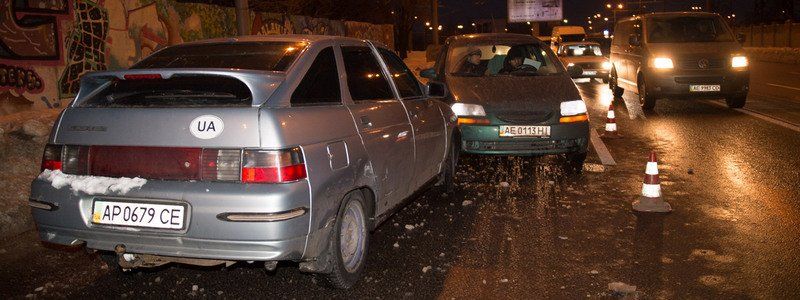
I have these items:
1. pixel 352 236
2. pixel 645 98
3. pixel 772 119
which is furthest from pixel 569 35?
pixel 352 236

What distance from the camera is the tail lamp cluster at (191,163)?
139 inches

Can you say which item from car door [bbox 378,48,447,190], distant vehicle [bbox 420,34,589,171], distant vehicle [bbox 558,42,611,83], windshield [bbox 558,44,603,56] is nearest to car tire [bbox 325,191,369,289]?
car door [bbox 378,48,447,190]

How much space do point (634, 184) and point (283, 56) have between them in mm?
4436

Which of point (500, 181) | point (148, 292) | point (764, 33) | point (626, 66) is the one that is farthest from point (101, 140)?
point (764, 33)

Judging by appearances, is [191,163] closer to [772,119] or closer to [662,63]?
[772,119]

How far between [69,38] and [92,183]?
808 cm

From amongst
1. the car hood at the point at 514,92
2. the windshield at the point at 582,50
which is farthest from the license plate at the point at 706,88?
the windshield at the point at 582,50

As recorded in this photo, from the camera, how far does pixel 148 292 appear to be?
4.25 meters

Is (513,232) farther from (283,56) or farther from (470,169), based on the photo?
(470,169)

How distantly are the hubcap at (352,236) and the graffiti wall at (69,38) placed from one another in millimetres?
7550

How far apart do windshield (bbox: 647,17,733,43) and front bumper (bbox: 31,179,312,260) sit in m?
12.4

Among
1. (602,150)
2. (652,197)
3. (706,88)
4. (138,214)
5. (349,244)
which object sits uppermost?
(138,214)

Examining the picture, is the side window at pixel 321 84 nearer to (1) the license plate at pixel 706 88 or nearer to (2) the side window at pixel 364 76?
(2) the side window at pixel 364 76

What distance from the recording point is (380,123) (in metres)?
4.62
